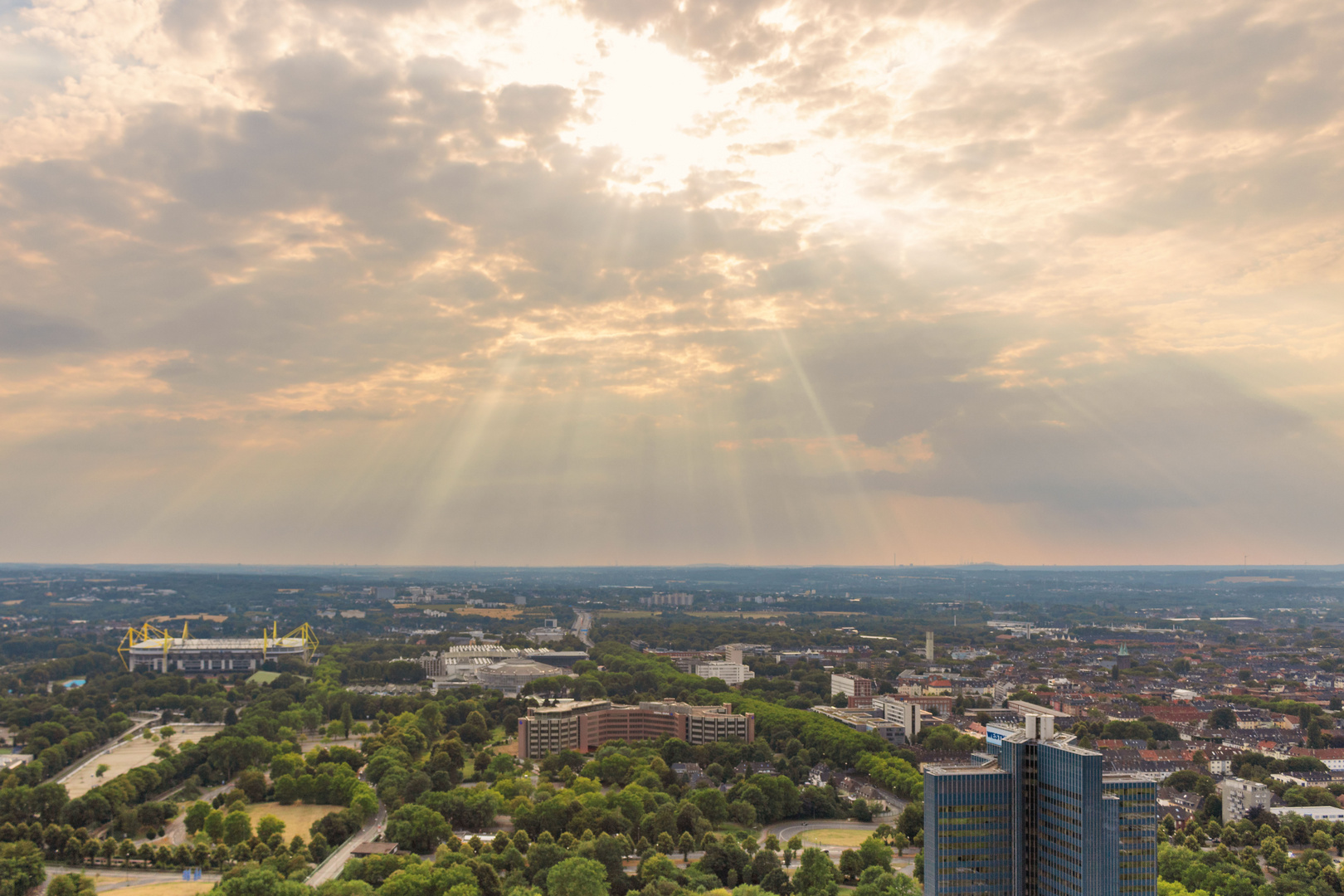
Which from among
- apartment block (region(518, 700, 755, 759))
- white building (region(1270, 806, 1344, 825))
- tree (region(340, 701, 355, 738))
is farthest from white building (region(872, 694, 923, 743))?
tree (region(340, 701, 355, 738))

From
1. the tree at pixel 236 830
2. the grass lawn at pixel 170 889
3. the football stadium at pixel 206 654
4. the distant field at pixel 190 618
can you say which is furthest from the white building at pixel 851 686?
the distant field at pixel 190 618

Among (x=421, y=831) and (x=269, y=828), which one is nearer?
(x=421, y=831)

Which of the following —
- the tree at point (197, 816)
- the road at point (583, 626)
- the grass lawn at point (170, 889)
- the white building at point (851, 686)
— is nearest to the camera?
the grass lawn at point (170, 889)

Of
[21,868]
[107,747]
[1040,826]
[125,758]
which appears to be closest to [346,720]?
[125,758]

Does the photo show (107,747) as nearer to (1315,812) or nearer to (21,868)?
(21,868)

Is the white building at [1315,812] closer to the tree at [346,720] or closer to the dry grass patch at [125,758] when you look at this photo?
the tree at [346,720]

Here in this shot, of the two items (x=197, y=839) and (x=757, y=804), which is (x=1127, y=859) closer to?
(x=757, y=804)
